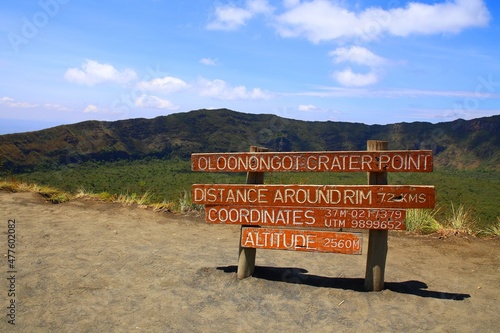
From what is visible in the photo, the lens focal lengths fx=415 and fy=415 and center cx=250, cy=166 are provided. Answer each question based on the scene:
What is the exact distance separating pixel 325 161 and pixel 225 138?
44613 millimetres

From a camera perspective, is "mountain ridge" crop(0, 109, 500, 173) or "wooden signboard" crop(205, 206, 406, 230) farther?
"mountain ridge" crop(0, 109, 500, 173)

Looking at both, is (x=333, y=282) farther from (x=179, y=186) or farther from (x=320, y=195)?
(x=179, y=186)

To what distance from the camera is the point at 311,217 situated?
4785 mm

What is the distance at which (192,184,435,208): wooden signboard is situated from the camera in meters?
4.59

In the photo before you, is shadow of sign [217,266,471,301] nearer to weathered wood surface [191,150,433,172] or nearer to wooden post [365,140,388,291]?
wooden post [365,140,388,291]

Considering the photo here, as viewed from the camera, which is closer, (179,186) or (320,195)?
(320,195)

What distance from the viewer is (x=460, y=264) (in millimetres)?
6230

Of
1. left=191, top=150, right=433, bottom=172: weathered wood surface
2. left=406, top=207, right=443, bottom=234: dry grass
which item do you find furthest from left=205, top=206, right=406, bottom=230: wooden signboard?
left=406, top=207, right=443, bottom=234: dry grass

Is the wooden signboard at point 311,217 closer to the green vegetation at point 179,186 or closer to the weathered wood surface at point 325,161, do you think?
the weathered wood surface at point 325,161

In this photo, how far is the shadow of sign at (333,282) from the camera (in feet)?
15.7

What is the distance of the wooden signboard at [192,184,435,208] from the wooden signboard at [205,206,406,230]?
0.20 feet

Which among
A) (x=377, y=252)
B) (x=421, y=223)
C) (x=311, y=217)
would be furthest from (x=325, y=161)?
(x=421, y=223)

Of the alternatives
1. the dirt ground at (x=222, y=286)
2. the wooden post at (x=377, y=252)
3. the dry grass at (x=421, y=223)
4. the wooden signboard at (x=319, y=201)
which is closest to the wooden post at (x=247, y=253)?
the wooden signboard at (x=319, y=201)

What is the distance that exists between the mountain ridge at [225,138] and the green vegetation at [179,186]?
3.74m
